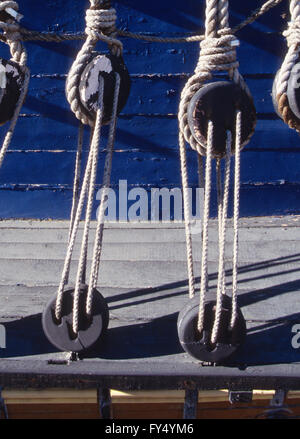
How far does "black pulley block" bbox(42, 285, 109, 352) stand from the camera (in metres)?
1.51

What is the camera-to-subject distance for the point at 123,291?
2.01 meters

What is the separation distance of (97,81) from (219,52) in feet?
1.22

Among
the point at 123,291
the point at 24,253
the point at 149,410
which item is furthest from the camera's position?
the point at 24,253

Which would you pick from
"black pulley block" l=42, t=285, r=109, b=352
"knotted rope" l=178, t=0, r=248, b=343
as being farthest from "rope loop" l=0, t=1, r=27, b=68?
"black pulley block" l=42, t=285, r=109, b=352

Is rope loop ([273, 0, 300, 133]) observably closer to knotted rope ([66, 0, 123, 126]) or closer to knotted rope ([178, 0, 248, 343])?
knotted rope ([178, 0, 248, 343])

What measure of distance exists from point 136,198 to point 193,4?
104 centimetres

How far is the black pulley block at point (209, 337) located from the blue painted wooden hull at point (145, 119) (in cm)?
130

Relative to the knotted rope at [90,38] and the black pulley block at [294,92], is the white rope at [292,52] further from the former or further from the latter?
the knotted rope at [90,38]

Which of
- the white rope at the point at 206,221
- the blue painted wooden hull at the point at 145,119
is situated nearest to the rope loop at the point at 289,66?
the white rope at the point at 206,221

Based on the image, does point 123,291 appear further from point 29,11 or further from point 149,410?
point 29,11

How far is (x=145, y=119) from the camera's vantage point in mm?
2613

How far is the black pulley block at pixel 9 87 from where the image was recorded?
1.51 metres

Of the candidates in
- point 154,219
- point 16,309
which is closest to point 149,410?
point 16,309

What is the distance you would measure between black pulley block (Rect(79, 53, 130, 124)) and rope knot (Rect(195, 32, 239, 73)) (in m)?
0.27
